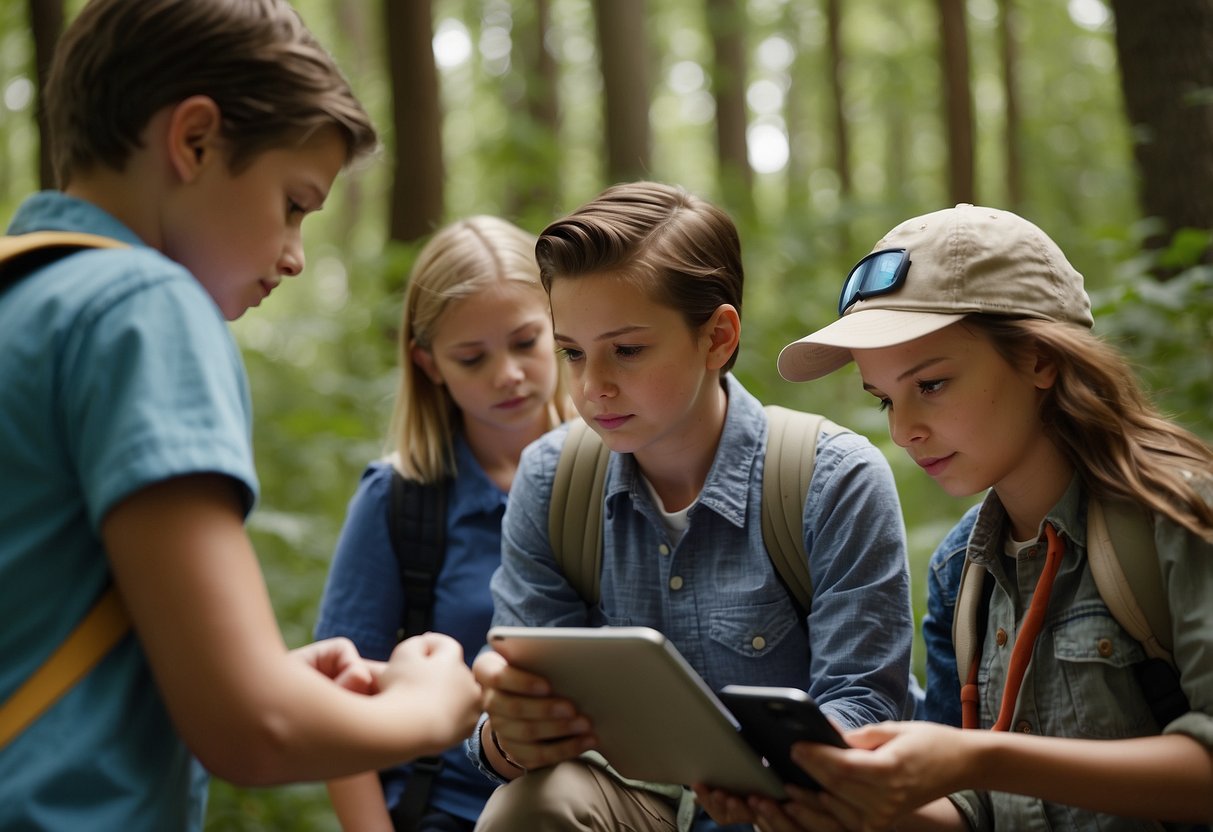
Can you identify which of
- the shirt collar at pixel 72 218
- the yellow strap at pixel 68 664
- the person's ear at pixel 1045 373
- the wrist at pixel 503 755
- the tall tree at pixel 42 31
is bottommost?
the wrist at pixel 503 755

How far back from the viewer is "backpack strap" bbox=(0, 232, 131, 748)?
1491 mm

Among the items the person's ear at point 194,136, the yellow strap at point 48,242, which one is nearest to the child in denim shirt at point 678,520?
the person's ear at point 194,136

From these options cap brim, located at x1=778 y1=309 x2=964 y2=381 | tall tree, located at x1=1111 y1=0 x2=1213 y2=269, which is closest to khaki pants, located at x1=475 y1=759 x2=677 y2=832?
cap brim, located at x1=778 y1=309 x2=964 y2=381

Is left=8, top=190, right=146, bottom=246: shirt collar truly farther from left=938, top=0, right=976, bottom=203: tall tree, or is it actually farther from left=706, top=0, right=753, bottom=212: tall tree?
left=706, top=0, right=753, bottom=212: tall tree

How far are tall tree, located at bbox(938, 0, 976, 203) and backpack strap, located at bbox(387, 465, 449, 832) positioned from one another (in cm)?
670

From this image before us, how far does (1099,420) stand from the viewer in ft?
7.01

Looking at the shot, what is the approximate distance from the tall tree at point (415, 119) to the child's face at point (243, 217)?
16.2 ft

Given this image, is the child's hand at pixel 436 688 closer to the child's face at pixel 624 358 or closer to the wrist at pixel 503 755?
the wrist at pixel 503 755

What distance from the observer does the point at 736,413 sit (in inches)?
106

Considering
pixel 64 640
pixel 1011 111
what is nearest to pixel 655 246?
pixel 64 640

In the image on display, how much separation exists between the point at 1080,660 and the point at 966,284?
0.75 m

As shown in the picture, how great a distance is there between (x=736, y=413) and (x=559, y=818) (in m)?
1.03

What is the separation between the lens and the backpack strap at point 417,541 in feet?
10.2

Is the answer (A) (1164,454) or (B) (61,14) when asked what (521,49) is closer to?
(B) (61,14)
